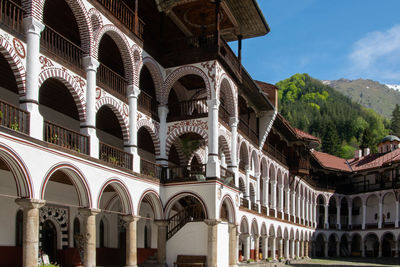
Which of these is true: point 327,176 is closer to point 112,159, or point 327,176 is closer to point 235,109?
point 235,109

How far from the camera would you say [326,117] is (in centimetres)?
10994

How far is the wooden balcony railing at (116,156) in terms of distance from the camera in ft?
62.2

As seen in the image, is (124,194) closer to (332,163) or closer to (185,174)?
(185,174)

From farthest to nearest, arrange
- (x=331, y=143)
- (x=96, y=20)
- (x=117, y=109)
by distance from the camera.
A: 1. (x=331, y=143)
2. (x=117, y=109)
3. (x=96, y=20)

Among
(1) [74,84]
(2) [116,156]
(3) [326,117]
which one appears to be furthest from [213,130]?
(3) [326,117]

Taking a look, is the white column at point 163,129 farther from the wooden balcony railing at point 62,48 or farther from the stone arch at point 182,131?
the wooden balcony railing at point 62,48

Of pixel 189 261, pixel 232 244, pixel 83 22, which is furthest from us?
pixel 232 244

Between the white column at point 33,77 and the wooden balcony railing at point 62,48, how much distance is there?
2.98ft

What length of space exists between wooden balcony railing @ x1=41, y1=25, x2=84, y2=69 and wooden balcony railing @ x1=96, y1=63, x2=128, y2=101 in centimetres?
109

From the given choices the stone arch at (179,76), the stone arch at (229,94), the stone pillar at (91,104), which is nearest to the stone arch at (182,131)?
the stone arch at (179,76)

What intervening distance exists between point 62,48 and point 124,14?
5026 millimetres

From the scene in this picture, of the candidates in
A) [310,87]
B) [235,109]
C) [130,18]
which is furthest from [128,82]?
[310,87]

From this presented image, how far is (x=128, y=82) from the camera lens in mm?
20953

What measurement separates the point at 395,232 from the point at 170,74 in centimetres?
3641
